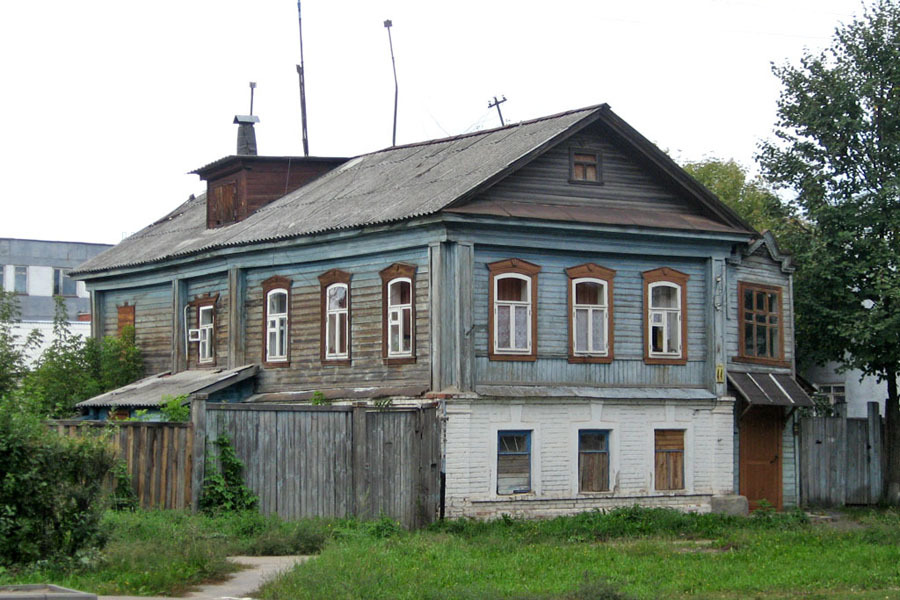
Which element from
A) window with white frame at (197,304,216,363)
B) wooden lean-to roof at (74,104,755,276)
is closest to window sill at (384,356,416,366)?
wooden lean-to roof at (74,104,755,276)

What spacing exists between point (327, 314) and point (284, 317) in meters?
1.51

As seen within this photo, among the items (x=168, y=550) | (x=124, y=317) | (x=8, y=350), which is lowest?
(x=168, y=550)

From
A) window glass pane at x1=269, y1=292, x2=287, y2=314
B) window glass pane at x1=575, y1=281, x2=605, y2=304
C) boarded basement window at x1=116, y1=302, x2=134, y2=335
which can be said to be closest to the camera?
window glass pane at x1=575, y1=281, x2=605, y2=304

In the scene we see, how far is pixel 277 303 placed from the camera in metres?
27.5

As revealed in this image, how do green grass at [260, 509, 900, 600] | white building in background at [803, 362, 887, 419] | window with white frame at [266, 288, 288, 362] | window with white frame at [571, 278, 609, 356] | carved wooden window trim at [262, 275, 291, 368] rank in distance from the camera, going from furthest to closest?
white building in background at [803, 362, 887, 419] < window with white frame at [266, 288, 288, 362] < carved wooden window trim at [262, 275, 291, 368] < window with white frame at [571, 278, 609, 356] < green grass at [260, 509, 900, 600]

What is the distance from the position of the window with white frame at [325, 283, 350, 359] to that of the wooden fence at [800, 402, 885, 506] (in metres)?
10.2

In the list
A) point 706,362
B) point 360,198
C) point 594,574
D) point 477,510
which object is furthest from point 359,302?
point 594,574

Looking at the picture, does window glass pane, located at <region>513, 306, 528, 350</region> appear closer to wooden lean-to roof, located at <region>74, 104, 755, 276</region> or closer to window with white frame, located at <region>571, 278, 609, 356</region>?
window with white frame, located at <region>571, 278, 609, 356</region>

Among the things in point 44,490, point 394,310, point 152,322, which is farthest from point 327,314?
point 44,490

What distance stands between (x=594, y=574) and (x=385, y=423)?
21.7 feet

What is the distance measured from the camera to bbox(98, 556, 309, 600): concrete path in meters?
13.8

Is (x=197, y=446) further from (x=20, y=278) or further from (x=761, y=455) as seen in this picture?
(x=20, y=278)

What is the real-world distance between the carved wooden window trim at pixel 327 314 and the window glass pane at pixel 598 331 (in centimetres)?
477

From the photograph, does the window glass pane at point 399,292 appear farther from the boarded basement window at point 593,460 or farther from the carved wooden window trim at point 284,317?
the boarded basement window at point 593,460
